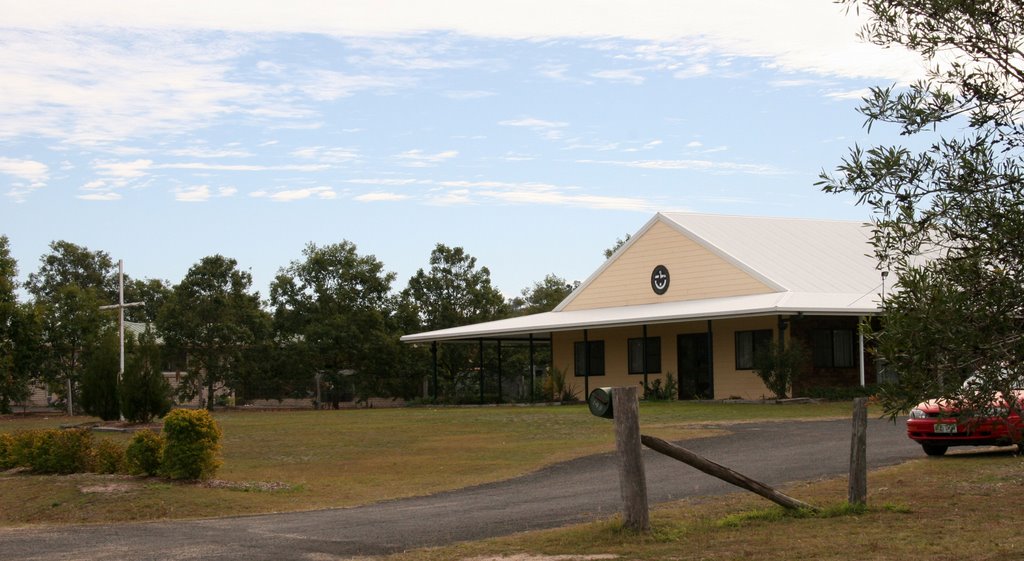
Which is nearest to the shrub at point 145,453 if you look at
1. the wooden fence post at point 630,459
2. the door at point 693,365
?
the wooden fence post at point 630,459

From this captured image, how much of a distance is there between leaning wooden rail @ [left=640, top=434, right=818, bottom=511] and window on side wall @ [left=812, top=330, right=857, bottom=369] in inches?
923

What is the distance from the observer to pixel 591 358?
40.5m

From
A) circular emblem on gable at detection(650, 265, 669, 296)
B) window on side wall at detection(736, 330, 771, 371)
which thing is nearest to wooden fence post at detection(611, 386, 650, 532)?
window on side wall at detection(736, 330, 771, 371)

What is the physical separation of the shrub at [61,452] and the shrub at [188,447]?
2330 mm

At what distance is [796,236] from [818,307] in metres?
10.7

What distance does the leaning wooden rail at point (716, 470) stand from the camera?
34.1ft

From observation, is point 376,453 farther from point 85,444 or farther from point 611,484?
point 611,484

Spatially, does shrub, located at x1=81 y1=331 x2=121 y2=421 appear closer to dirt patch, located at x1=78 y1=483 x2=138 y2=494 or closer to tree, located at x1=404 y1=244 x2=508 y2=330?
dirt patch, located at x1=78 y1=483 x2=138 y2=494

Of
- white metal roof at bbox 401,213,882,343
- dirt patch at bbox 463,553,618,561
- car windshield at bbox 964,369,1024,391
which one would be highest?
white metal roof at bbox 401,213,882,343

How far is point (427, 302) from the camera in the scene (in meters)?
51.8

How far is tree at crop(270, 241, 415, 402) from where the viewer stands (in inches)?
1892

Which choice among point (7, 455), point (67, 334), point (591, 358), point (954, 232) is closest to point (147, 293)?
point (67, 334)

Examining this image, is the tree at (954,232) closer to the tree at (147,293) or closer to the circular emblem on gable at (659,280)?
the circular emblem on gable at (659,280)

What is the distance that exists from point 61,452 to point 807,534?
12285 mm
